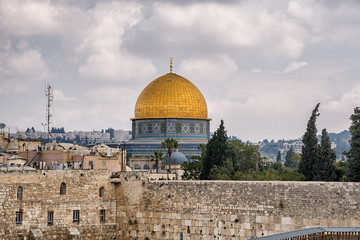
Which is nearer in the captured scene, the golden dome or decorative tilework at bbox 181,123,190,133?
the golden dome

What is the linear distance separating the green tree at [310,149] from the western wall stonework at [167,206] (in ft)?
28.4

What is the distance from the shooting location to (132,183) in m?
26.6

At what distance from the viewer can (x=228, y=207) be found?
24.3 metres

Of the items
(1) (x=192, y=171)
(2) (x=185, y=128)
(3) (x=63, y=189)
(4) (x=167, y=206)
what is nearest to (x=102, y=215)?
(3) (x=63, y=189)

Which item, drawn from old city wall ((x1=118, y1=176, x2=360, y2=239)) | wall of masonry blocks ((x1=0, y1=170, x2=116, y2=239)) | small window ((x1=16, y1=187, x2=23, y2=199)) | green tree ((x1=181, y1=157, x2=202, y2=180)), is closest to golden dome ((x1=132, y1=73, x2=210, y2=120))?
green tree ((x1=181, y1=157, x2=202, y2=180))

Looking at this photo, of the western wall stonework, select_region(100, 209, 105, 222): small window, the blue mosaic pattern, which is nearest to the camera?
the western wall stonework

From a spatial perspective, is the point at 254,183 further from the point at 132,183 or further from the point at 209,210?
the point at 132,183

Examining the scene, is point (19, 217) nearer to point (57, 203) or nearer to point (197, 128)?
point (57, 203)

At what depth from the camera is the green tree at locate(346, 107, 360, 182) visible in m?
28.7

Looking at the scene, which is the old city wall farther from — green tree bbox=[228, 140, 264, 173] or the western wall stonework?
green tree bbox=[228, 140, 264, 173]

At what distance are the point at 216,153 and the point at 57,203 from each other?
10.4m

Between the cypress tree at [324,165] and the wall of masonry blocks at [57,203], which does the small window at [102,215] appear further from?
the cypress tree at [324,165]

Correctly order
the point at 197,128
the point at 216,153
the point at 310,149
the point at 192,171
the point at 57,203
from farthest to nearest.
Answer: the point at 197,128 < the point at 192,171 < the point at 216,153 < the point at 310,149 < the point at 57,203

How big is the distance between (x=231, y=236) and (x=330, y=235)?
22.7 feet
